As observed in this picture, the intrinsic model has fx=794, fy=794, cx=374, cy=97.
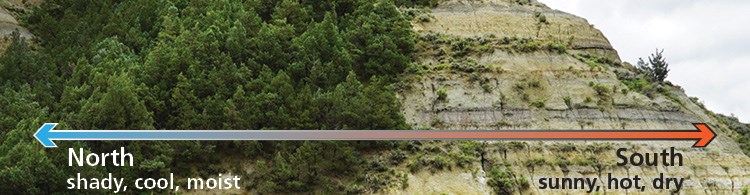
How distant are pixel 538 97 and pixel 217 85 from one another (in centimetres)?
1688

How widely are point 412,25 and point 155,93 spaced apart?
1679cm

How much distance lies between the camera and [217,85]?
39.7 m

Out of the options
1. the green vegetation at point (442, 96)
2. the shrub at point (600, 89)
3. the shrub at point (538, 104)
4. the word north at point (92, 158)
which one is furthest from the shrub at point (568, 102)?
the word north at point (92, 158)

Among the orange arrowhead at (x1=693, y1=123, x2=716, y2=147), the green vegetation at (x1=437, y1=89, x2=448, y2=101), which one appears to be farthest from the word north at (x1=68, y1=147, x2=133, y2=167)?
the green vegetation at (x1=437, y1=89, x2=448, y2=101)

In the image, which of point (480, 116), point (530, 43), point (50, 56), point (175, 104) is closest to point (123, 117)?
point (175, 104)

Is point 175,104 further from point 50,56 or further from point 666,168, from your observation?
point 666,168

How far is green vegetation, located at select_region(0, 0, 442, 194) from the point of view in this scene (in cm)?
3525

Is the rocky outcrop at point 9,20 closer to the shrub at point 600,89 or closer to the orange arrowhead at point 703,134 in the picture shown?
the shrub at point 600,89

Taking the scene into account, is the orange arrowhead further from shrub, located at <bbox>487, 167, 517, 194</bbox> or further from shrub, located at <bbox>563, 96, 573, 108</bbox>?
shrub, located at <bbox>563, 96, 573, 108</bbox>

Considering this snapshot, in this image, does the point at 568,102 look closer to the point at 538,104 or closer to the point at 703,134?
the point at 538,104

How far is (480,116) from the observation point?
1617 inches

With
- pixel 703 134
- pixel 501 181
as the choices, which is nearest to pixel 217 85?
pixel 501 181

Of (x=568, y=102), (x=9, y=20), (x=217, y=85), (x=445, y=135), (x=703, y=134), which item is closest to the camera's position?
(x=703, y=134)

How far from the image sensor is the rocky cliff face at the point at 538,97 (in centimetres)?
3769
